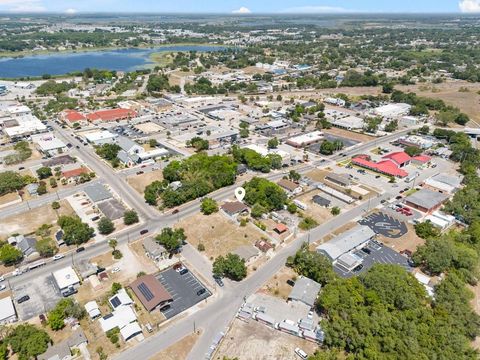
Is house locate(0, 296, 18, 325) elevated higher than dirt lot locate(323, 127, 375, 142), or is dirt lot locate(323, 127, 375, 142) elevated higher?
house locate(0, 296, 18, 325)

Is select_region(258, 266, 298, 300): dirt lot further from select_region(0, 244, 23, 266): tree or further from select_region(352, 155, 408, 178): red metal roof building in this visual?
select_region(352, 155, 408, 178): red metal roof building

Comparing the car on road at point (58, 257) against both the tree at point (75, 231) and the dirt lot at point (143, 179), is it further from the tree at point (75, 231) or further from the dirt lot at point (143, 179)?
the dirt lot at point (143, 179)

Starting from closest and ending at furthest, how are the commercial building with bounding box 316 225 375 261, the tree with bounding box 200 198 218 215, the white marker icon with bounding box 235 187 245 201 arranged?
the commercial building with bounding box 316 225 375 261 → the tree with bounding box 200 198 218 215 → the white marker icon with bounding box 235 187 245 201

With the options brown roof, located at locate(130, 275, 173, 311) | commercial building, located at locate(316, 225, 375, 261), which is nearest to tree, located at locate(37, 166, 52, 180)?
brown roof, located at locate(130, 275, 173, 311)

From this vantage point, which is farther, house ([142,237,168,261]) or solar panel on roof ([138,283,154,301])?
house ([142,237,168,261])

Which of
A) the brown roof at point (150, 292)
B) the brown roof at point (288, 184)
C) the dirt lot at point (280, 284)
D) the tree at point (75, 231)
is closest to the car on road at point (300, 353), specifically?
the dirt lot at point (280, 284)

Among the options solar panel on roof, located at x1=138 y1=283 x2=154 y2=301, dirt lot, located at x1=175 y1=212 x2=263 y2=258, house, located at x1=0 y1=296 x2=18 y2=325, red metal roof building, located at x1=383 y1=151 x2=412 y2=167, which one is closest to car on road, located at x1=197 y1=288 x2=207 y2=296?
solar panel on roof, located at x1=138 y1=283 x2=154 y2=301

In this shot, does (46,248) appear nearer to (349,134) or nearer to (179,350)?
(179,350)

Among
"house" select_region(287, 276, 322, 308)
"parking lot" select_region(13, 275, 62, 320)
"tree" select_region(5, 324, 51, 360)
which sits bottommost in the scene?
"parking lot" select_region(13, 275, 62, 320)

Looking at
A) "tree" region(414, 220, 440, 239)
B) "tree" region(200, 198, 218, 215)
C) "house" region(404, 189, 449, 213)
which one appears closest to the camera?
"tree" region(414, 220, 440, 239)
